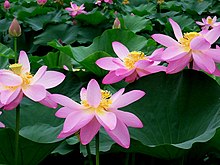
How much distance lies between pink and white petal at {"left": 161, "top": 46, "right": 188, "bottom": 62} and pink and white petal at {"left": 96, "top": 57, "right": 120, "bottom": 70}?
11cm

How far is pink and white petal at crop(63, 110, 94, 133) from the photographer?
0.73 metres

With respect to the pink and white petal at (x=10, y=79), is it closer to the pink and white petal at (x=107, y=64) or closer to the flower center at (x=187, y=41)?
the pink and white petal at (x=107, y=64)

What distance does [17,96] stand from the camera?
31.9 inches

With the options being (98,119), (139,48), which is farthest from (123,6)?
(98,119)

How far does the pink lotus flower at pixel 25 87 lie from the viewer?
80 cm

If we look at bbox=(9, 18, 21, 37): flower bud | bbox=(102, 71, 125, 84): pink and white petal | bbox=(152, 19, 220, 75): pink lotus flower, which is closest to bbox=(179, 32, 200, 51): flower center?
bbox=(152, 19, 220, 75): pink lotus flower

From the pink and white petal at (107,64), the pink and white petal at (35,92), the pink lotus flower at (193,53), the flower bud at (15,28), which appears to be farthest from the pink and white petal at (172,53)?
the flower bud at (15,28)

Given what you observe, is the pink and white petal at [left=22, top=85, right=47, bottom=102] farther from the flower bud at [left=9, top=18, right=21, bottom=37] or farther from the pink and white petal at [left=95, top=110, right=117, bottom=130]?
the flower bud at [left=9, top=18, right=21, bottom=37]

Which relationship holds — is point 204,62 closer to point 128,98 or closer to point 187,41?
point 187,41

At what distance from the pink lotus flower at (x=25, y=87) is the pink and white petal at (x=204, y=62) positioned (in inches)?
9.7

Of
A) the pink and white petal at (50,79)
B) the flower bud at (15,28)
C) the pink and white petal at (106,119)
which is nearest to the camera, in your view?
the pink and white petal at (106,119)

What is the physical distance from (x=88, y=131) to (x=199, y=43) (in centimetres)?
27

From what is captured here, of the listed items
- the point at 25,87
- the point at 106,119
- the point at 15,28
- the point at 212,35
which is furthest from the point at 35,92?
the point at 15,28

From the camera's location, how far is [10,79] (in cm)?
82
